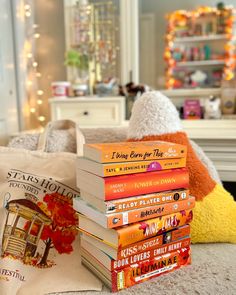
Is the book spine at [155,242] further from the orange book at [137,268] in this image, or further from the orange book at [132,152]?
the orange book at [132,152]

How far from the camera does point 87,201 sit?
57 centimetres

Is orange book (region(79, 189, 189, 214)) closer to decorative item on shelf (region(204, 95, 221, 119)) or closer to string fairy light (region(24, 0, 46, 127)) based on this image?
decorative item on shelf (region(204, 95, 221, 119))

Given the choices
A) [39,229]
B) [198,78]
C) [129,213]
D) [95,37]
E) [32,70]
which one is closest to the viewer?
[129,213]

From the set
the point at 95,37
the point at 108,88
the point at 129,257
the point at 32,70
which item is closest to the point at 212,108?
the point at 108,88

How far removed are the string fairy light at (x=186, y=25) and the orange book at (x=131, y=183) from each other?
1.31 meters

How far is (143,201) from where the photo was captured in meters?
0.54

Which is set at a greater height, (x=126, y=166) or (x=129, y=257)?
(x=126, y=166)

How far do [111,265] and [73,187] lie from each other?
22 centimetres

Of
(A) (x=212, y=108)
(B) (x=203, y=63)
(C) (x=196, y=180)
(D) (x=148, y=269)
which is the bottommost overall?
(D) (x=148, y=269)

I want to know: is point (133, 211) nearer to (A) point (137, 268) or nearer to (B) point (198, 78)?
(A) point (137, 268)

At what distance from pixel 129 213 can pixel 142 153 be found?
10 cm

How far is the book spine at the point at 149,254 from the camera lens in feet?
1.73

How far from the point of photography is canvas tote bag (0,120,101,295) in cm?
56

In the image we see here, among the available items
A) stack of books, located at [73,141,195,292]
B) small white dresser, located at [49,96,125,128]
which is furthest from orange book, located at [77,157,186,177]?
small white dresser, located at [49,96,125,128]
